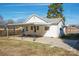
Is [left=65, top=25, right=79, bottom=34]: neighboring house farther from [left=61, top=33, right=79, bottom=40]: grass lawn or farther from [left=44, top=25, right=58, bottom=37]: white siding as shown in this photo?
[left=44, top=25, right=58, bottom=37]: white siding

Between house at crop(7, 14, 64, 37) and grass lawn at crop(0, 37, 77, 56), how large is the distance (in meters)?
0.20

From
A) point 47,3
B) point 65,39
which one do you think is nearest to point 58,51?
point 65,39

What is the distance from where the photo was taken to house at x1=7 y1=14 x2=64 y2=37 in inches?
379

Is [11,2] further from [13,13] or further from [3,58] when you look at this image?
[3,58]

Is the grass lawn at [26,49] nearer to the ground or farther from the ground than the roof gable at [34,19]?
nearer to the ground

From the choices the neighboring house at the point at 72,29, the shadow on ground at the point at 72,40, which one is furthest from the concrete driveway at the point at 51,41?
the neighboring house at the point at 72,29

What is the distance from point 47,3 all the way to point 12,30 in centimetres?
75

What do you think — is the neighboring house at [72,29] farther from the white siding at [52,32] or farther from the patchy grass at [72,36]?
the white siding at [52,32]

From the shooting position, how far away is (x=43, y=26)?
9.65 metres

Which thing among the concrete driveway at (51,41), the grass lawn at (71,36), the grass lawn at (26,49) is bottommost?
the grass lawn at (26,49)

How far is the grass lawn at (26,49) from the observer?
961 cm

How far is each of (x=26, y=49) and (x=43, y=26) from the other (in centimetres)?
48

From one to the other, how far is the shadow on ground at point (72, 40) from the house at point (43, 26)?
108mm

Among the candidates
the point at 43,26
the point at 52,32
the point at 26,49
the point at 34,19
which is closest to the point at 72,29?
the point at 52,32
